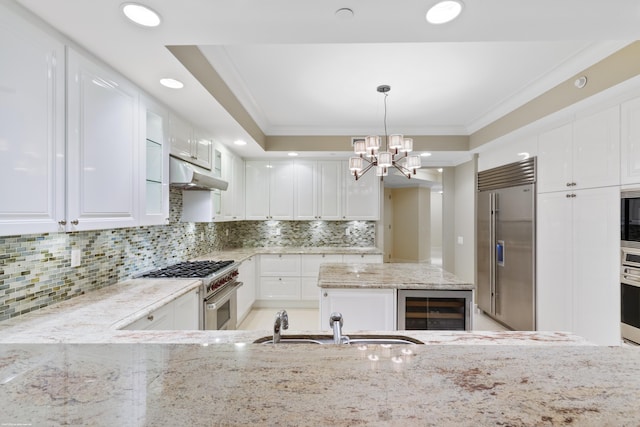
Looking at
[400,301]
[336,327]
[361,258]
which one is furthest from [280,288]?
[336,327]

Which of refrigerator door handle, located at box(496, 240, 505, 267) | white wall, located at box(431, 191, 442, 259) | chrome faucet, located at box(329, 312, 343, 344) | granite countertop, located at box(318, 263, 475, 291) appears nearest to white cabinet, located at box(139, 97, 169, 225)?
granite countertop, located at box(318, 263, 475, 291)

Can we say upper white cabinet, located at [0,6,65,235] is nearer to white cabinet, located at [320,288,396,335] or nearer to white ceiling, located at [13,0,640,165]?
white ceiling, located at [13,0,640,165]

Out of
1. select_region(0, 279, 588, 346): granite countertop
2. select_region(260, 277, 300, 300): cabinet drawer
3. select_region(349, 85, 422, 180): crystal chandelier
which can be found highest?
select_region(349, 85, 422, 180): crystal chandelier

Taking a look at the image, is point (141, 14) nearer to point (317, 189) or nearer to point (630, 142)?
point (630, 142)

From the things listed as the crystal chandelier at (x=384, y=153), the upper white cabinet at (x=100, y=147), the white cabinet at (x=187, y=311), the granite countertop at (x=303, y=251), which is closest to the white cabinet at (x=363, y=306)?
the white cabinet at (x=187, y=311)

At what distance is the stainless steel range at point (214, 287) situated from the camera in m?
2.50

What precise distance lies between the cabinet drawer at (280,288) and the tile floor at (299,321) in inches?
8.4

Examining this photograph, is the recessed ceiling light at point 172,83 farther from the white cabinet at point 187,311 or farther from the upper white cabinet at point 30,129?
the white cabinet at point 187,311

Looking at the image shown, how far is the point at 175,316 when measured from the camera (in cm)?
206

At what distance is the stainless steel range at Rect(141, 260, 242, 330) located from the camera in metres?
2.50

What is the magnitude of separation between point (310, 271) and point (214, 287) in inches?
82.3

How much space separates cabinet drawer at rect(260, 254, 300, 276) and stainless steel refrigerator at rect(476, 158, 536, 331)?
2683 mm

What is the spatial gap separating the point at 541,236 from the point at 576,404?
3054 millimetres

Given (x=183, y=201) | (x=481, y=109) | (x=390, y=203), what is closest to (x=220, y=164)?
(x=183, y=201)
